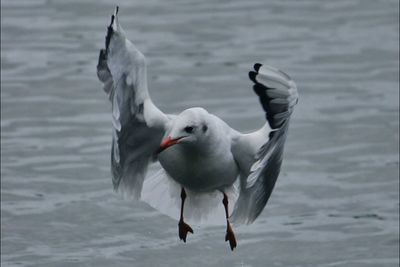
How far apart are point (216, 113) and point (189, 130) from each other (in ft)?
15.5

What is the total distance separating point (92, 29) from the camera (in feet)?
51.1

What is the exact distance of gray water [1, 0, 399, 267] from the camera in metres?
11.1

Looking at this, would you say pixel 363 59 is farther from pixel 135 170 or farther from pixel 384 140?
pixel 135 170

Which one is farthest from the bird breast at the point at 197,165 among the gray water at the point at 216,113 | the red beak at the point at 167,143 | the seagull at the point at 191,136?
the gray water at the point at 216,113

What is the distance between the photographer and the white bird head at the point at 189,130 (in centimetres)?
849

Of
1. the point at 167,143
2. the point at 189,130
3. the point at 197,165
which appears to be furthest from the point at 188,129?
the point at 197,165

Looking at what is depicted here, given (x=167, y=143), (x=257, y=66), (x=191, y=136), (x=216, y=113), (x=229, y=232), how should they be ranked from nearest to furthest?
1. (x=257, y=66)
2. (x=167, y=143)
3. (x=191, y=136)
4. (x=229, y=232)
5. (x=216, y=113)

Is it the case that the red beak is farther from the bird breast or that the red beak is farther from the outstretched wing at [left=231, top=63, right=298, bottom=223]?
the outstretched wing at [left=231, top=63, right=298, bottom=223]

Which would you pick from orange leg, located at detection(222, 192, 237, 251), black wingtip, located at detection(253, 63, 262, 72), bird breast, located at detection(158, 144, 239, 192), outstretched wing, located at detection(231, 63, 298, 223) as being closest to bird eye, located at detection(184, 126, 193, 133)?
bird breast, located at detection(158, 144, 239, 192)

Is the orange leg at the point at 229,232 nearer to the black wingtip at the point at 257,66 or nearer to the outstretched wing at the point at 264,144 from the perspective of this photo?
the outstretched wing at the point at 264,144

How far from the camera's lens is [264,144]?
8.70 m

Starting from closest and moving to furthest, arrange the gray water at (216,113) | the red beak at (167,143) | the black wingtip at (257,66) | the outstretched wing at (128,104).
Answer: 1. the black wingtip at (257,66)
2. the red beak at (167,143)
3. the outstretched wing at (128,104)
4. the gray water at (216,113)

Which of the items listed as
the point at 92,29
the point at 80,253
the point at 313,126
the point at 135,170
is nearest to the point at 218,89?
the point at 313,126

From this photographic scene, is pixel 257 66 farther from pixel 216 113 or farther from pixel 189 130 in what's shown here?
pixel 216 113
